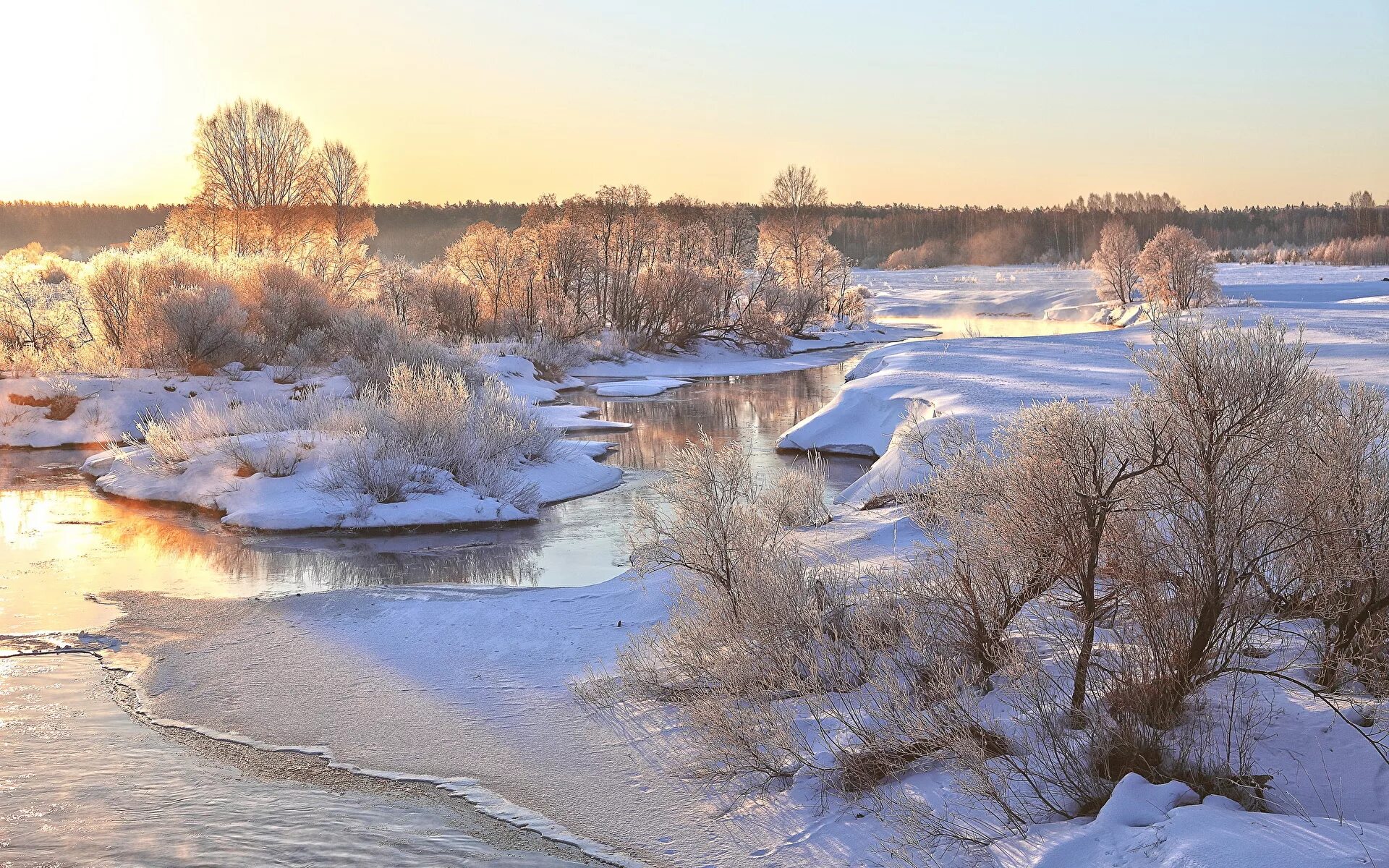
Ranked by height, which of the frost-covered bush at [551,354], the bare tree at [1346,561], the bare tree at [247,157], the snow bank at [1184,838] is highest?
the bare tree at [247,157]

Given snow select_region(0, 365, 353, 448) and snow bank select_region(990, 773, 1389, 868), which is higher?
snow bank select_region(990, 773, 1389, 868)

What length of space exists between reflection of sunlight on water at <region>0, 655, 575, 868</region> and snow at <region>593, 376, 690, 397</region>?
22.9m

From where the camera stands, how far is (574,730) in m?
7.17

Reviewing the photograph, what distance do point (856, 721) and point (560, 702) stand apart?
98.8 inches

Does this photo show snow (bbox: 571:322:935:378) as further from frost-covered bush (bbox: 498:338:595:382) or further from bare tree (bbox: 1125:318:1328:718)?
bare tree (bbox: 1125:318:1328:718)

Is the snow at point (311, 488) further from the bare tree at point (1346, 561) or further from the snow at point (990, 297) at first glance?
the snow at point (990, 297)

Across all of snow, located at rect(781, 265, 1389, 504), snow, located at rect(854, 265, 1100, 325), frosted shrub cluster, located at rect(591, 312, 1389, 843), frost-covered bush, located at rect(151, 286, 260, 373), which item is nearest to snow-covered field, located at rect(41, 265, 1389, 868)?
frosted shrub cluster, located at rect(591, 312, 1389, 843)

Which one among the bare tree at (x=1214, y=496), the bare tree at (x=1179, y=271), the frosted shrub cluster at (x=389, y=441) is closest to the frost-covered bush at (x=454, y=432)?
the frosted shrub cluster at (x=389, y=441)

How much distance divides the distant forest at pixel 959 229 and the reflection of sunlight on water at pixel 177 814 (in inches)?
3578

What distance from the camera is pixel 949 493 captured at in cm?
690

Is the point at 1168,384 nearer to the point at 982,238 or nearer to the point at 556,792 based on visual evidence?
the point at 556,792

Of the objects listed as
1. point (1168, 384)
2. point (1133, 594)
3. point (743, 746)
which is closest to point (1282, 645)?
point (1133, 594)

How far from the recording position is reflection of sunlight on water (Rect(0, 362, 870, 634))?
1108 centimetres

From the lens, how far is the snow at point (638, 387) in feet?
98.1
